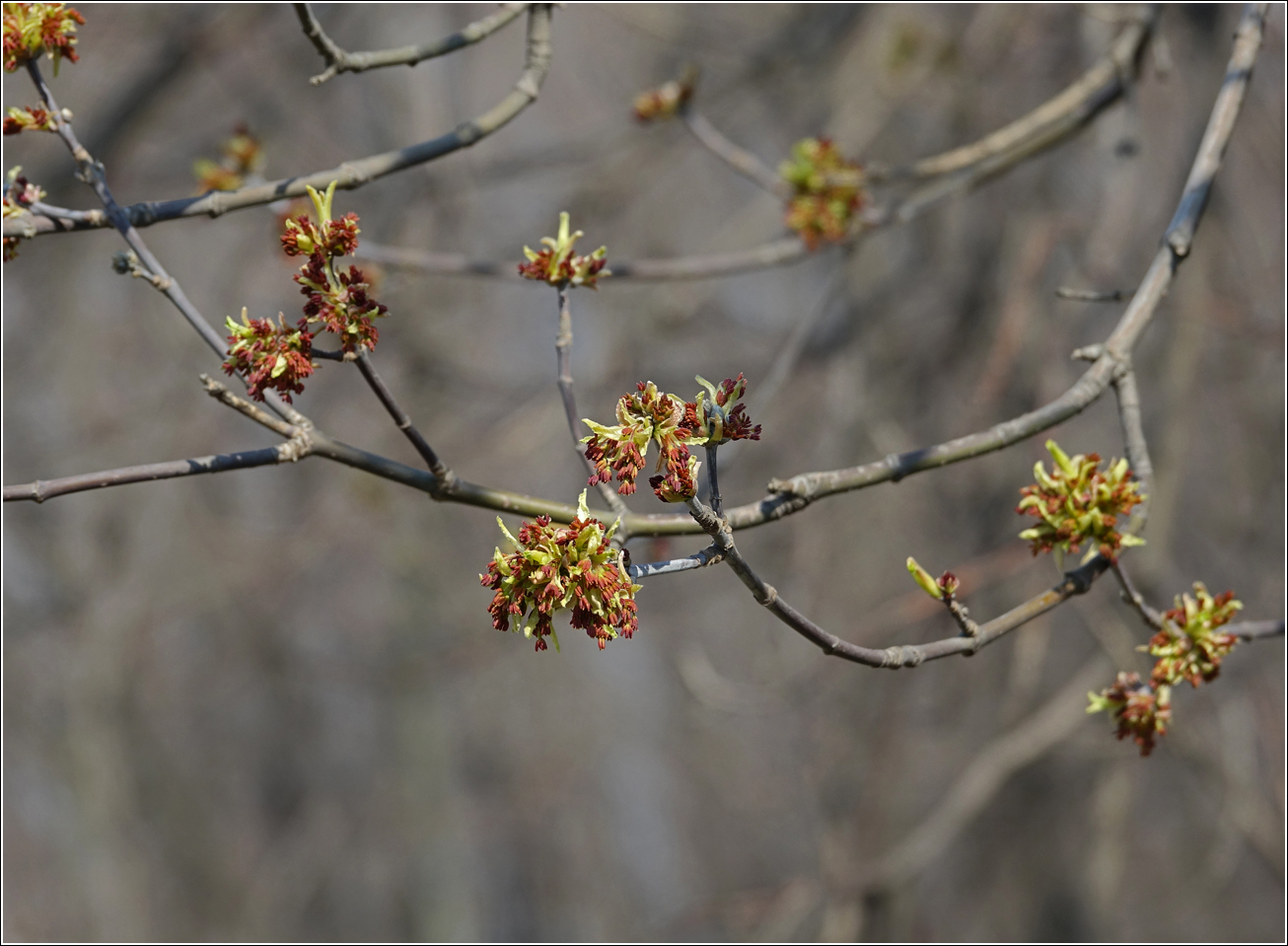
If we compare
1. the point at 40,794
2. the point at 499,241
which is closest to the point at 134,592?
the point at 40,794

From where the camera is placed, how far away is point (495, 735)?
13477 mm

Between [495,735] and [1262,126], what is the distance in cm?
1149

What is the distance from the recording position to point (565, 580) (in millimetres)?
1245

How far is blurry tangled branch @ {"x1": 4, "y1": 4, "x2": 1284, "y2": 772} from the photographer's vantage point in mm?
1235

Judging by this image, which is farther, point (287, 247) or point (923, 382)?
point (923, 382)

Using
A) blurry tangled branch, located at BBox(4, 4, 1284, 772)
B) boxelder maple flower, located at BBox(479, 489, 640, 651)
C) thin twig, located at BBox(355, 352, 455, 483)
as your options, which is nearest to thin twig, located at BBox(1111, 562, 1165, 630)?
blurry tangled branch, located at BBox(4, 4, 1284, 772)

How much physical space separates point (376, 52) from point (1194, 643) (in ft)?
5.93

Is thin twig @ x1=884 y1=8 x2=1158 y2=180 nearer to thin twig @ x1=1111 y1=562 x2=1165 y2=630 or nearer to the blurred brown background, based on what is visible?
the blurred brown background

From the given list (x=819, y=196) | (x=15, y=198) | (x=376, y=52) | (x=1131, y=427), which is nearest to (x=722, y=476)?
(x=819, y=196)

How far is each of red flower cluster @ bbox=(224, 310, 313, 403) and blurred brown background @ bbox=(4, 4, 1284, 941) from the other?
1357 mm

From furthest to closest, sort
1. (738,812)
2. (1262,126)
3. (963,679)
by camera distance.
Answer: (738,812), (963,679), (1262,126)

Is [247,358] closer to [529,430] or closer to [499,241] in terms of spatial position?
[529,430]

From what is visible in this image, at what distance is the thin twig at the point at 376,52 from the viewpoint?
175 centimetres

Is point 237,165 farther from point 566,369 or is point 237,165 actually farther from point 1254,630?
point 1254,630
